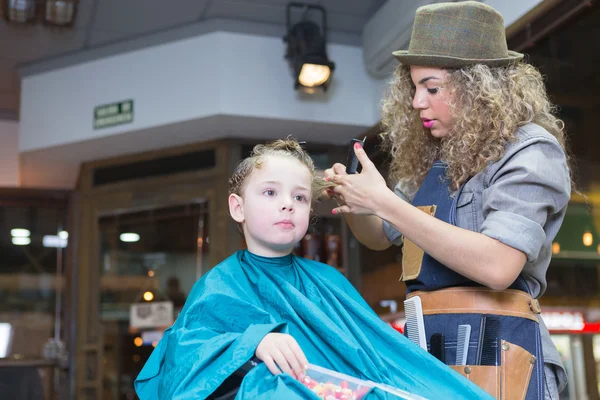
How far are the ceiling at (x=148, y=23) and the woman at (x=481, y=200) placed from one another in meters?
2.64

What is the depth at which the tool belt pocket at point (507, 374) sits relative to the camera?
1.46m

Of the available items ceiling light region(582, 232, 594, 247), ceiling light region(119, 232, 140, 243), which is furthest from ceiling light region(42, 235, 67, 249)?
ceiling light region(582, 232, 594, 247)

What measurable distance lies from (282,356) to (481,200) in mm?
600

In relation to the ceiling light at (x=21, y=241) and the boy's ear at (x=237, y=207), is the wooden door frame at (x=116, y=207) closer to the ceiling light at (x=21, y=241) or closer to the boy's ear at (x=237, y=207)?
the ceiling light at (x=21, y=241)

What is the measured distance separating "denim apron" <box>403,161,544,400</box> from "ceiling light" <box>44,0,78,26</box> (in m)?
3.01

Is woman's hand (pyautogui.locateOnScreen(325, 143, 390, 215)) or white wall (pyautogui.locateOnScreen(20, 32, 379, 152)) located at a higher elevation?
white wall (pyautogui.locateOnScreen(20, 32, 379, 152))

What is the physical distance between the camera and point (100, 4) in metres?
4.12

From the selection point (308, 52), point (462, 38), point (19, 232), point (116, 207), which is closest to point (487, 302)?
point (462, 38)

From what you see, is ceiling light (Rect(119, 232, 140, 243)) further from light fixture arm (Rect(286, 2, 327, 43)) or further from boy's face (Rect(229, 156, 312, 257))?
boy's face (Rect(229, 156, 312, 257))

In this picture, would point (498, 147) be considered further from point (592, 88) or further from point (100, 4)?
point (100, 4)

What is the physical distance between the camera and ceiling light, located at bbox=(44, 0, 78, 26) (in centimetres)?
404

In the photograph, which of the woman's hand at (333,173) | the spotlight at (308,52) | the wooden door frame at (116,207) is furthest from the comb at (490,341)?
the wooden door frame at (116,207)

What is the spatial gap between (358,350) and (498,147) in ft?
1.78

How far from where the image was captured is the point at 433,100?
169 centimetres
